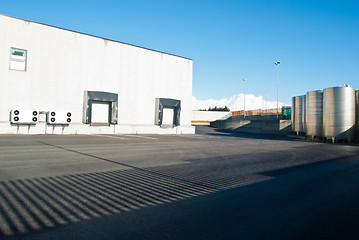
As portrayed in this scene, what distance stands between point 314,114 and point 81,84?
64.2ft

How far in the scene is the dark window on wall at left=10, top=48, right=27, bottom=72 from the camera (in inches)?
674

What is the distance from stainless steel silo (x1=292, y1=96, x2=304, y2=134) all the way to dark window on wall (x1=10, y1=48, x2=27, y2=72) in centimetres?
2430

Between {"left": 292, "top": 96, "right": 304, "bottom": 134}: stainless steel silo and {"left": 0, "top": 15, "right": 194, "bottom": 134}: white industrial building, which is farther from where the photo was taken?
{"left": 292, "top": 96, "right": 304, "bottom": 134}: stainless steel silo

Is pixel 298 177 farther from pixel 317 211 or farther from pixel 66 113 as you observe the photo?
pixel 66 113

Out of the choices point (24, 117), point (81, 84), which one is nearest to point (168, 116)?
point (81, 84)

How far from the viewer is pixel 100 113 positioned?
2114 cm

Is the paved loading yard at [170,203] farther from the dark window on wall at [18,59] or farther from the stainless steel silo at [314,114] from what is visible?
the stainless steel silo at [314,114]

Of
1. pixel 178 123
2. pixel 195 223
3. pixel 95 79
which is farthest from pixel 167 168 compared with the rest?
pixel 178 123

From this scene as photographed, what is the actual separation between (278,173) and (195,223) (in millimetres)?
4498

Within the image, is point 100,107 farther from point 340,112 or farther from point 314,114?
point 340,112

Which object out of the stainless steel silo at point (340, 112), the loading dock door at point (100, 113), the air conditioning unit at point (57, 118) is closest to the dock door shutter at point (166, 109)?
the loading dock door at point (100, 113)

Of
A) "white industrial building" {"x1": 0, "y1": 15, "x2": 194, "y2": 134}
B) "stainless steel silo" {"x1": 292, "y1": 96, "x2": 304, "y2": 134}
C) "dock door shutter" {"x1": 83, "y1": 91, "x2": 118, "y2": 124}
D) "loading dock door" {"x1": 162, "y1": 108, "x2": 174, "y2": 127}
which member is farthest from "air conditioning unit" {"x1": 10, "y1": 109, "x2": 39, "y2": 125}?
"stainless steel silo" {"x1": 292, "y1": 96, "x2": 304, "y2": 134}

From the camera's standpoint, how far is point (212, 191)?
16.3 ft

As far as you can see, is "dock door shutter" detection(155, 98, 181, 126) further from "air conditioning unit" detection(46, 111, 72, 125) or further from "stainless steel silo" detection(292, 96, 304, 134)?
"stainless steel silo" detection(292, 96, 304, 134)
